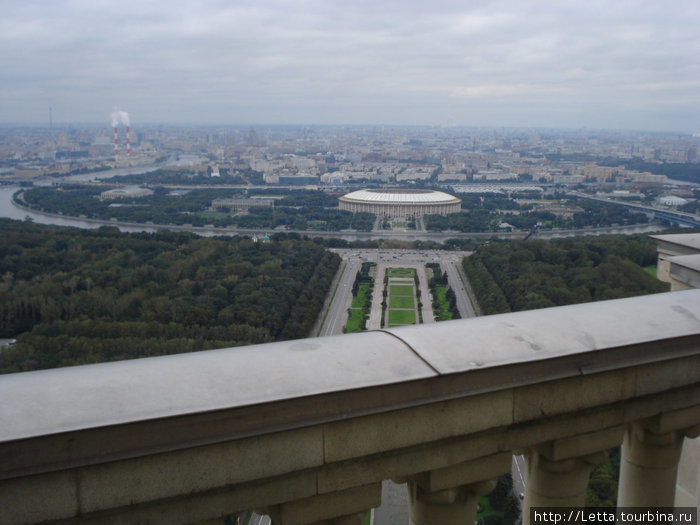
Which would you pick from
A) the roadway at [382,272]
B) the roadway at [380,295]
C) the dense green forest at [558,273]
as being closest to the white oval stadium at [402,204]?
the roadway at [382,272]

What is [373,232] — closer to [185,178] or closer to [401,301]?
[401,301]

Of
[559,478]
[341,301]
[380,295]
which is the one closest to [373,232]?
[380,295]

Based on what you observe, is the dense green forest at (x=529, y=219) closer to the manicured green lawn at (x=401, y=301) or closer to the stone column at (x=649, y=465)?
the manicured green lawn at (x=401, y=301)

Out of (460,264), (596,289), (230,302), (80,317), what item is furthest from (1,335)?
(460,264)

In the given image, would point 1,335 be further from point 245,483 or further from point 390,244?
point 390,244

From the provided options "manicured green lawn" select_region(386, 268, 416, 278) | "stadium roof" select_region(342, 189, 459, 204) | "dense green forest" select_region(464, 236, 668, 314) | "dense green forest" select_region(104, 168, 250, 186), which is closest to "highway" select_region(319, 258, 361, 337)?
"manicured green lawn" select_region(386, 268, 416, 278)

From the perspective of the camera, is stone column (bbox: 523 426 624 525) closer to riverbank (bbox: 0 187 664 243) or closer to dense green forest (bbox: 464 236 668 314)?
dense green forest (bbox: 464 236 668 314)
